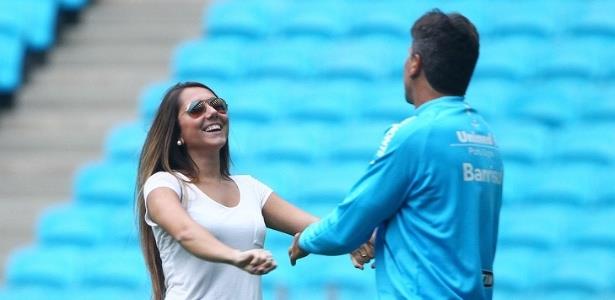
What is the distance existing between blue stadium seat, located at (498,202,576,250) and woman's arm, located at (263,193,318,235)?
409 centimetres

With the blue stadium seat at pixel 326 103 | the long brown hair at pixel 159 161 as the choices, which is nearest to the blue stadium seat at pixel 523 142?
the blue stadium seat at pixel 326 103

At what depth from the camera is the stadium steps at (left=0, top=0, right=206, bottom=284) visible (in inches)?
425

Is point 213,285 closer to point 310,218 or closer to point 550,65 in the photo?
point 310,218

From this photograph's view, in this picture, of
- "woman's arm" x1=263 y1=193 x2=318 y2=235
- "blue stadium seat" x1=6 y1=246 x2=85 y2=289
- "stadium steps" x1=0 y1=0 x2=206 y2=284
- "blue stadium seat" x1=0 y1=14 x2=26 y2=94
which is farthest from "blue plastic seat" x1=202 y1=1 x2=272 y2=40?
"woman's arm" x1=263 y1=193 x2=318 y2=235

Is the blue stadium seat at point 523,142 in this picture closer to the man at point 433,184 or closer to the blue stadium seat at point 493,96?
the blue stadium seat at point 493,96

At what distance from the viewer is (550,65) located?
10.2 meters

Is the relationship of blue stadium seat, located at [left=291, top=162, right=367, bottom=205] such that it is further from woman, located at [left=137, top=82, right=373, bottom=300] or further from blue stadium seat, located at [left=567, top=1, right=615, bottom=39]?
woman, located at [left=137, top=82, right=373, bottom=300]

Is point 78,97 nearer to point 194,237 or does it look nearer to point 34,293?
point 34,293

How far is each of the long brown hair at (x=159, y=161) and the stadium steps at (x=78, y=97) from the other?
5445 mm

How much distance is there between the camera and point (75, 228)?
9734mm

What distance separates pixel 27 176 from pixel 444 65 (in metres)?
7.06

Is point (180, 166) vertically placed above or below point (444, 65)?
below

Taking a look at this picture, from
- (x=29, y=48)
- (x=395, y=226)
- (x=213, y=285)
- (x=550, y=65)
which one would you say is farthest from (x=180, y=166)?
(x=29, y=48)

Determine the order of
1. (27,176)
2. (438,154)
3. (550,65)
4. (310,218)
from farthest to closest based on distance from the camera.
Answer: (27,176), (550,65), (310,218), (438,154)
